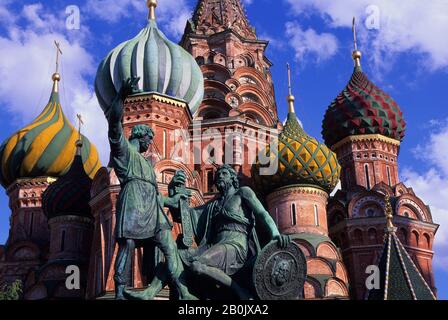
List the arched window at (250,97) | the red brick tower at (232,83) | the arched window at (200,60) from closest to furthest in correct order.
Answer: the red brick tower at (232,83)
the arched window at (250,97)
the arched window at (200,60)

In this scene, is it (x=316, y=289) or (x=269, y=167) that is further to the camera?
(x=269, y=167)

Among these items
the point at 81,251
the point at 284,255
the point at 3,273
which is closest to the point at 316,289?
the point at 81,251

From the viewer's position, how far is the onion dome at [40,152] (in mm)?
26781

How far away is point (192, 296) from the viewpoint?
21.1 ft

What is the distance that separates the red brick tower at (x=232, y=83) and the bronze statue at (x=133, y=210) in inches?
661

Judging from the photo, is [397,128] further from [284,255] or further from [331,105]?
[284,255]

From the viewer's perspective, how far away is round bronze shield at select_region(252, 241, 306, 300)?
6.28 meters

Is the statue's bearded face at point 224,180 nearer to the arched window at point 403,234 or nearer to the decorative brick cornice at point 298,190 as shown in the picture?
the decorative brick cornice at point 298,190

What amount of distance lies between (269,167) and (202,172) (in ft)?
10.7

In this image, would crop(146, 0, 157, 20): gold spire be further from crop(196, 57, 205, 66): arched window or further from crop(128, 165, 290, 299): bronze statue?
crop(128, 165, 290, 299): bronze statue

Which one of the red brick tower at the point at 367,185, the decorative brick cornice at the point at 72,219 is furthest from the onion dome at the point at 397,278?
the decorative brick cornice at the point at 72,219

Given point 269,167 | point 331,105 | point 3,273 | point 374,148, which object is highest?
point 331,105

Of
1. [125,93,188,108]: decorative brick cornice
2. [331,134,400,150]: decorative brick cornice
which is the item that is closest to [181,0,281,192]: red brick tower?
[331,134,400,150]: decorative brick cornice
